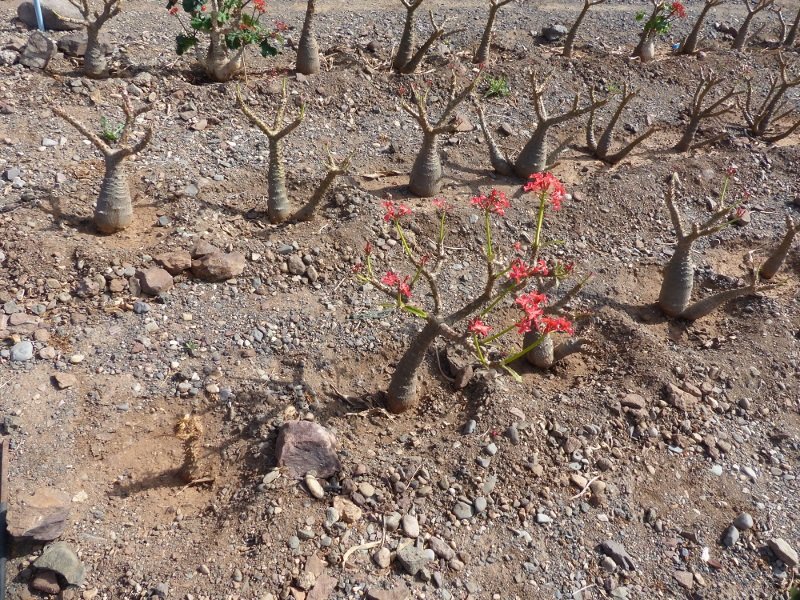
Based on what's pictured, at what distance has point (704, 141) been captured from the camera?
315 inches

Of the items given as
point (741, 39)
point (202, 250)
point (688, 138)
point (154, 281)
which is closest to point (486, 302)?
point (202, 250)

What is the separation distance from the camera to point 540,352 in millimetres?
5320

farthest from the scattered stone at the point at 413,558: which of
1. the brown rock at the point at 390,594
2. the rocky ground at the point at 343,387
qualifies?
the brown rock at the point at 390,594

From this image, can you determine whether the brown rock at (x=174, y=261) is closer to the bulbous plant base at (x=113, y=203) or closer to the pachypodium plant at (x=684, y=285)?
the bulbous plant base at (x=113, y=203)

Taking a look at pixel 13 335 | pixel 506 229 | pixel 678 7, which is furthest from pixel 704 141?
pixel 13 335

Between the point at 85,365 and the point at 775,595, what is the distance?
4.86 meters

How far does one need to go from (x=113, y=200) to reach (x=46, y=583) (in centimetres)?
313

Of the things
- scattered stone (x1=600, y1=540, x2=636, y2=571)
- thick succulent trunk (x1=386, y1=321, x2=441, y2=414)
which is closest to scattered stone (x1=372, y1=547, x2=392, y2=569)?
thick succulent trunk (x1=386, y1=321, x2=441, y2=414)

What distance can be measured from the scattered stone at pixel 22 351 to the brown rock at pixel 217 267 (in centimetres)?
136

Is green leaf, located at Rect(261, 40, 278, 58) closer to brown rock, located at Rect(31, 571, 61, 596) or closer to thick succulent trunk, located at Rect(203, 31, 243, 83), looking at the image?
thick succulent trunk, located at Rect(203, 31, 243, 83)

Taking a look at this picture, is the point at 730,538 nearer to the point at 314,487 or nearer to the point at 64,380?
the point at 314,487

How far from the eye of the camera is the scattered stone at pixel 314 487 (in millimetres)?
4164

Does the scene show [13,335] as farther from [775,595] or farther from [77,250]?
[775,595]

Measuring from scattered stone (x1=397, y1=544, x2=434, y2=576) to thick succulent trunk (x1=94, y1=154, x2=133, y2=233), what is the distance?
146 inches
